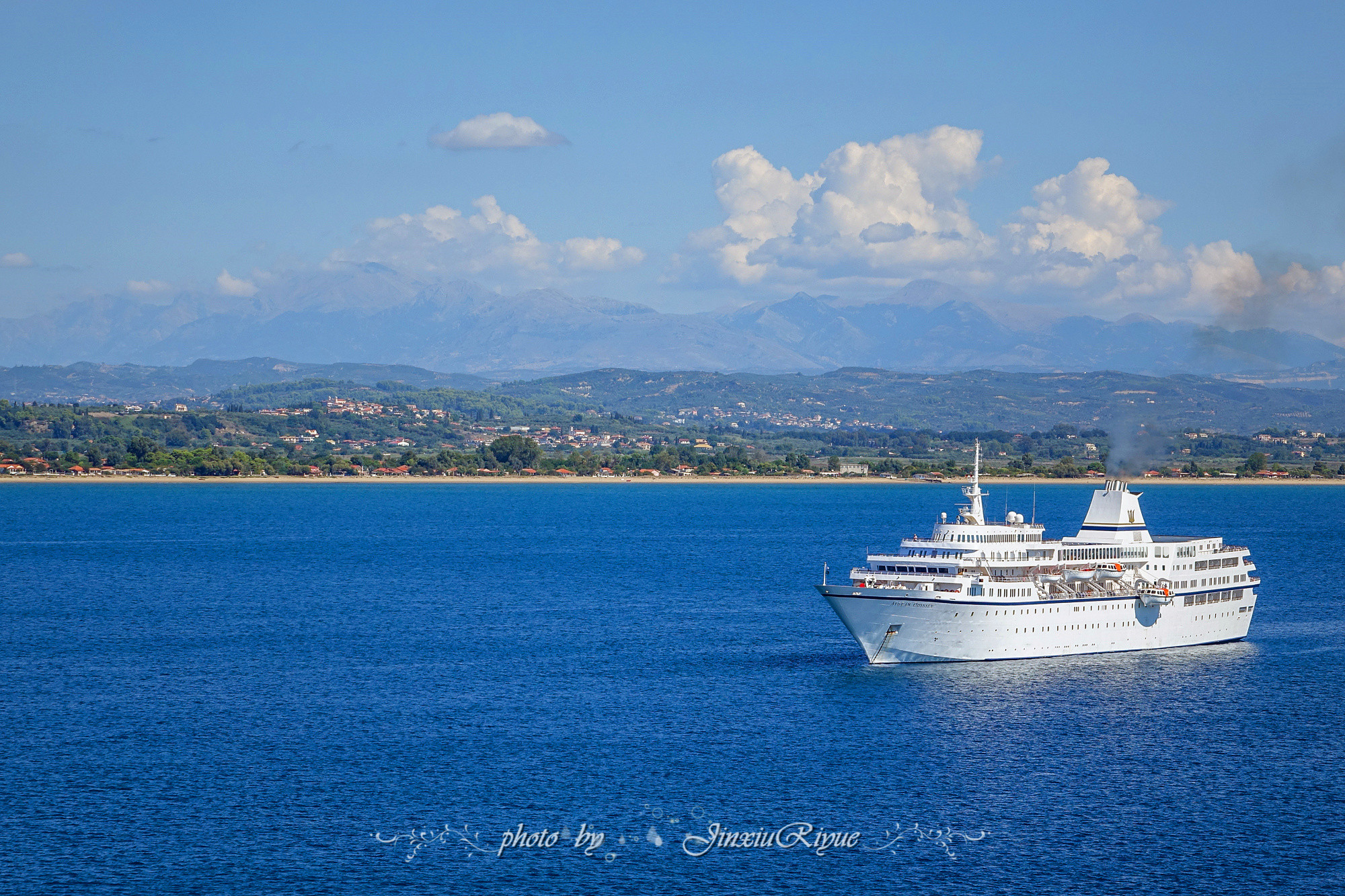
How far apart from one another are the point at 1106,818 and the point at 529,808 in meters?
17.7

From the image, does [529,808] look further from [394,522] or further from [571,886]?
[394,522]

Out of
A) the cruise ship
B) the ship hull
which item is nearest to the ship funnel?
the cruise ship

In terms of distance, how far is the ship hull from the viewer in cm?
6097

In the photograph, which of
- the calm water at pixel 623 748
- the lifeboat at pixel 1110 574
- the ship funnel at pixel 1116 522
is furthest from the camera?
the ship funnel at pixel 1116 522

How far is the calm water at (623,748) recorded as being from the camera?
37906 millimetres

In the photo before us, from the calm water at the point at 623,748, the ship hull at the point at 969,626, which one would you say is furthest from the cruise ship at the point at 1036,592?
the calm water at the point at 623,748

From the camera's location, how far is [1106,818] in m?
41.8

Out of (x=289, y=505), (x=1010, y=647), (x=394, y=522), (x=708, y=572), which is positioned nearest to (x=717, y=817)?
(x=1010, y=647)

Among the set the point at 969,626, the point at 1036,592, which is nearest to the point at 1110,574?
the point at 1036,592

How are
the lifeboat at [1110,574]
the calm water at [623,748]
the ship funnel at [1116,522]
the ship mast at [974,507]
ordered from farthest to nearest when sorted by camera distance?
the ship funnel at [1116,522] → the lifeboat at [1110,574] → the ship mast at [974,507] → the calm water at [623,748]

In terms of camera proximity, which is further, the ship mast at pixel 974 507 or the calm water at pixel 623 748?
the ship mast at pixel 974 507

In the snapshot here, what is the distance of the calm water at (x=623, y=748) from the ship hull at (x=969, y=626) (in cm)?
98

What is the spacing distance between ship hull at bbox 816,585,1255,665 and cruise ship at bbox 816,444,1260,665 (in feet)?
0.15

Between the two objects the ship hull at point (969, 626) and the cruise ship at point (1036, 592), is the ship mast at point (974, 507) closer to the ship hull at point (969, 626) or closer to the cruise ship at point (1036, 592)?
the cruise ship at point (1036, 592)
